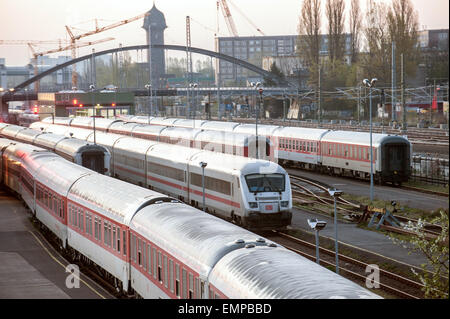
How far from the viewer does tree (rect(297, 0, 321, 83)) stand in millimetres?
119750

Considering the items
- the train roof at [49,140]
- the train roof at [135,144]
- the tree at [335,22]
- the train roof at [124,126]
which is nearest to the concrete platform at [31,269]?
the train roof at [135,144]

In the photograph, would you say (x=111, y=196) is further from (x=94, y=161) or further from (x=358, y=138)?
(x=358, y=138)

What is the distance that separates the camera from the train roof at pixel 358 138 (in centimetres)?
5022

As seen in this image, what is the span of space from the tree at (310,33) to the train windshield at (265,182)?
9153cm

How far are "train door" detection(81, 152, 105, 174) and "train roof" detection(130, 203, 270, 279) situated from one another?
975 inches

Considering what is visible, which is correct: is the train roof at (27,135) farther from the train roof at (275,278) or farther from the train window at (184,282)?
the train roof at (275,278)

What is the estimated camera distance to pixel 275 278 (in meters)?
13.1

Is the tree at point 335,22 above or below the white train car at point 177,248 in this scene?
above

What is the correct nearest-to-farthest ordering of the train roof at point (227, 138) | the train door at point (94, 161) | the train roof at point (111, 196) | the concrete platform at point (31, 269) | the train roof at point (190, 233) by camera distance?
the train roof at point (190, 233)
the train roof at point (111, 196)
the concrete platform at point (31, 269)
the train door at point (94, 161)
the train roof at point (227, 138)

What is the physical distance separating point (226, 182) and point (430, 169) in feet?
77.5

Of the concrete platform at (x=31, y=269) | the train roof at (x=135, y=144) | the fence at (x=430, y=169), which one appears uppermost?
the train roof at (x=135, y=144)

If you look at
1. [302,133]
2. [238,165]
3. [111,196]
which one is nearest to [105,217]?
[111,196]

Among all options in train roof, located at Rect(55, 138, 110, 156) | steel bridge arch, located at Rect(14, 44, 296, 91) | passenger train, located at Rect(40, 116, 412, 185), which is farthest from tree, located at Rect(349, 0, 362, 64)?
train roof, located at Rect(55, 138, 110, 156)

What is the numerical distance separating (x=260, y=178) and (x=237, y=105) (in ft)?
459
